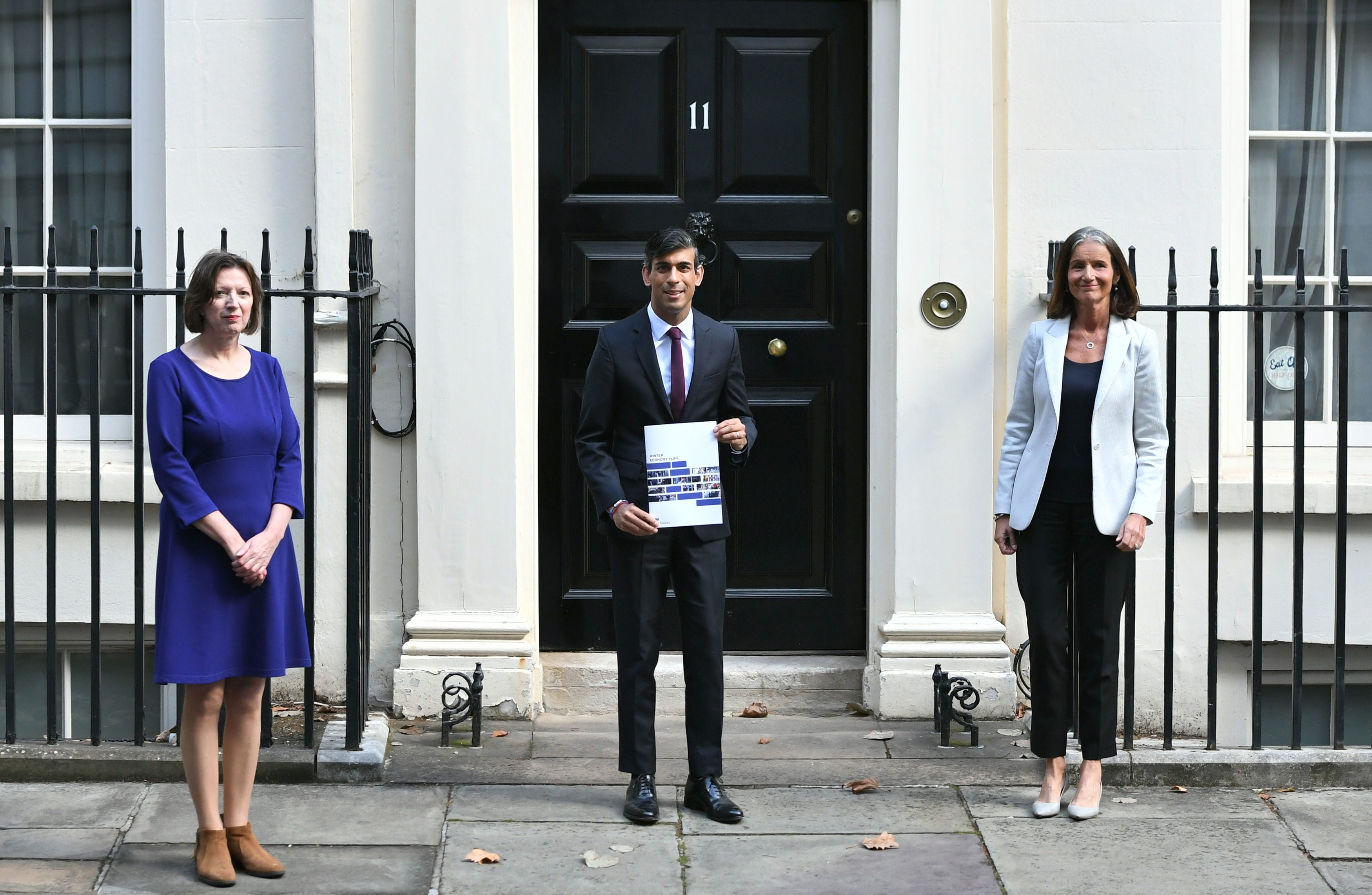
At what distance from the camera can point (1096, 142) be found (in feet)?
20.0

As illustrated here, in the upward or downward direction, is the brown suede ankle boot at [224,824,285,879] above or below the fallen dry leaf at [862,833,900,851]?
above

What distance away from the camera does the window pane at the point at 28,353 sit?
21.5ft

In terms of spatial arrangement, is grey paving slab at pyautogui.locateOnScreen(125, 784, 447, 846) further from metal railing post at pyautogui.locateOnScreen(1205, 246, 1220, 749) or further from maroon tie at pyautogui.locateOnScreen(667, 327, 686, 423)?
metal railing post at pyautogui.locateOnScreen(1205, 246, 1220, 749)

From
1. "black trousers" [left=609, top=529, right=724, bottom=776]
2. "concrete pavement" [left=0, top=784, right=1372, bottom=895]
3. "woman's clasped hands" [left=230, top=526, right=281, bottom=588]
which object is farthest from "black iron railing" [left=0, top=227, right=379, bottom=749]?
"black trousers" [left=609, top=529, right=724, bottom=776]

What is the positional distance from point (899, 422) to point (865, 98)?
1.35 meters

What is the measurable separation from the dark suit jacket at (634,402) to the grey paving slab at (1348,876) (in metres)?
2.03

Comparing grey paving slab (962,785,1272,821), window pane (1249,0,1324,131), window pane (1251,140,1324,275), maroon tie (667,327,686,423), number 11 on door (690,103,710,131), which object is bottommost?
grey paving slab (962,785,1272,821)

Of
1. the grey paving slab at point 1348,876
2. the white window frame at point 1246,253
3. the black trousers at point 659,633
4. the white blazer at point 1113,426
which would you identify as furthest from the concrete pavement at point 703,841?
the white window frame at point 1246,253

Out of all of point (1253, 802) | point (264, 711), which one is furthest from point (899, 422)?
point (264, 711)

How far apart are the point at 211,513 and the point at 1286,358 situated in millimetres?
4478

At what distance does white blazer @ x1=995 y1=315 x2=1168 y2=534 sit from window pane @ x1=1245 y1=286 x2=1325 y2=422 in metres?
1.81

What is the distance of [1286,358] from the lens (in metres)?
→ 6.45

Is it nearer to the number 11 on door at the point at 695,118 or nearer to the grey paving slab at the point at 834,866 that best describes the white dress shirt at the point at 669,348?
the grey paving slab at the point at 834,866

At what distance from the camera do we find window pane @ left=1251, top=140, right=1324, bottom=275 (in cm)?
646
